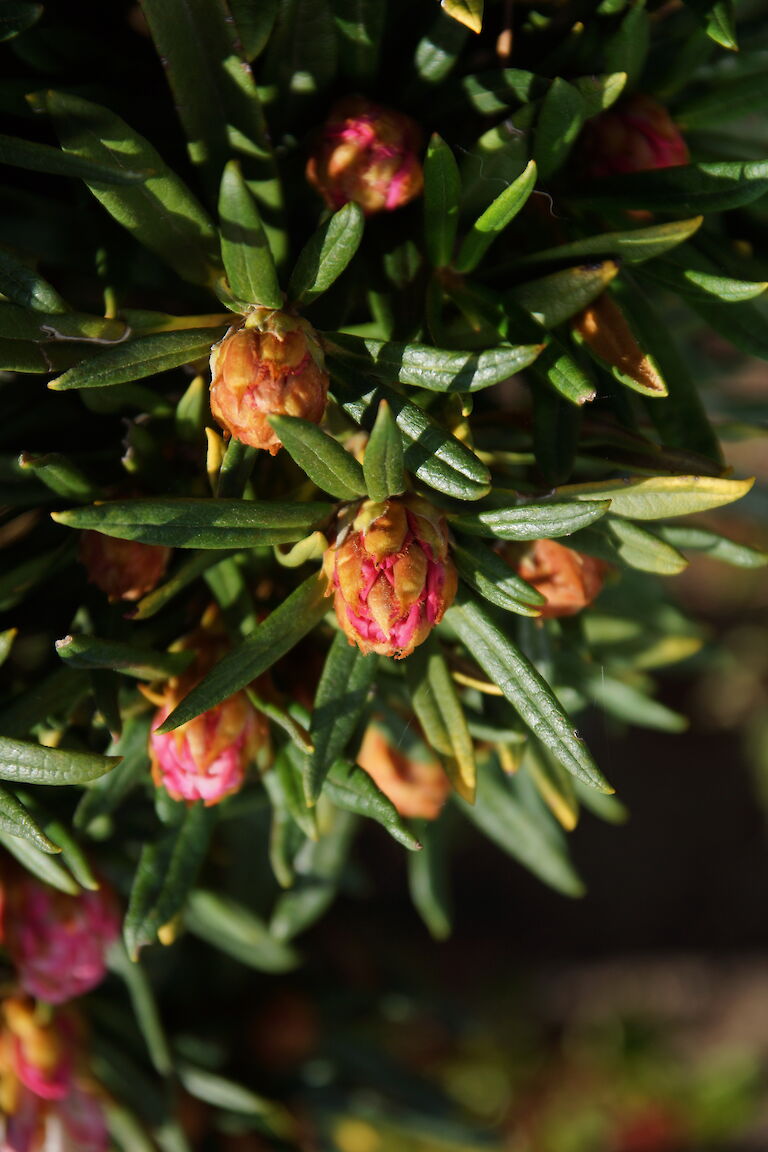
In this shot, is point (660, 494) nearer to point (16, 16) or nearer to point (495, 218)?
point (495, 218)

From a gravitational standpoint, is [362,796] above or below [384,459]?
below

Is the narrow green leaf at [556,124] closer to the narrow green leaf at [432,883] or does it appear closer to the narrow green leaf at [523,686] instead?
the narrow green leaf at [523,686]

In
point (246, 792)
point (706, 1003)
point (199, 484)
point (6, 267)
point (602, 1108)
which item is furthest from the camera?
point (706, 1003)

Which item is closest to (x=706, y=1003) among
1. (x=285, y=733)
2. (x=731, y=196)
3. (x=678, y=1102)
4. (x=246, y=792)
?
(x=678, y=1102)

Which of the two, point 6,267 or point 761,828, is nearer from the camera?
point 6,267

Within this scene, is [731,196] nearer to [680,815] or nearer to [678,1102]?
[680,815]

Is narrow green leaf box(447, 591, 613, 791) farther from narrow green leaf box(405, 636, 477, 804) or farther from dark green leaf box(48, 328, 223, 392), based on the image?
dark green leaf box(48, 328, 223, 392)

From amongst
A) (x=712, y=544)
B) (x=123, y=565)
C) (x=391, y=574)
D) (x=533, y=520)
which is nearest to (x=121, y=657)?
(x=123, y=565)
